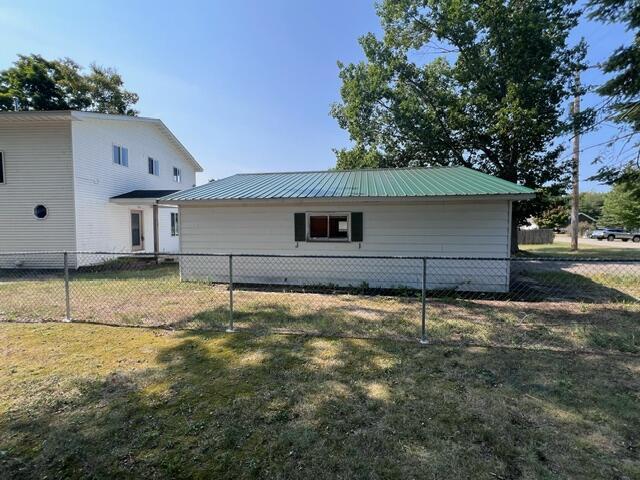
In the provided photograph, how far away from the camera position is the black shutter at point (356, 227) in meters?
9.12

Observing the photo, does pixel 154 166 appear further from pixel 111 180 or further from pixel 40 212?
pixel 40 212

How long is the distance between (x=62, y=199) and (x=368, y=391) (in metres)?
13.7

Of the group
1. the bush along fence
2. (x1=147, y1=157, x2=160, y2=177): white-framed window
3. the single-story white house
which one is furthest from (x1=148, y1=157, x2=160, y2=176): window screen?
the single-story white house

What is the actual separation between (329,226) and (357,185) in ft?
5.32

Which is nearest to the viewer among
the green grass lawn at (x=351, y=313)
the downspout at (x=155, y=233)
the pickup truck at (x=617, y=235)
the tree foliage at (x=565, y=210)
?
the green grass lawn at (x=351, y=313)

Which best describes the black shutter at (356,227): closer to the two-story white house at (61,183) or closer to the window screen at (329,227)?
the window screen at (329,227)

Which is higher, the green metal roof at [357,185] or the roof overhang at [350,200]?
the green metal roof at [357,185]

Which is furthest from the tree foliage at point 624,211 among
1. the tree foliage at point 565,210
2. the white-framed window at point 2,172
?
the white-framed window at point 2,172

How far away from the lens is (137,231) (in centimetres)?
1633

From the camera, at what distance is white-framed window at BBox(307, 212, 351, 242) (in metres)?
9.32

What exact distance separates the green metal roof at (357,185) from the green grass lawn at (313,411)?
15.8 feet

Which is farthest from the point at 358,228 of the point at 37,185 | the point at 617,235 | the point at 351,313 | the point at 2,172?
the point at 617,235

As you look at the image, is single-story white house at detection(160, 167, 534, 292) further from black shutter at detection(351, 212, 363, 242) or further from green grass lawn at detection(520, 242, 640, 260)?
green grass lawn at detection(520, 242, 640, 260)

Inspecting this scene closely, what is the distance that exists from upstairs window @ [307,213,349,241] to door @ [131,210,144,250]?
35.2ft
